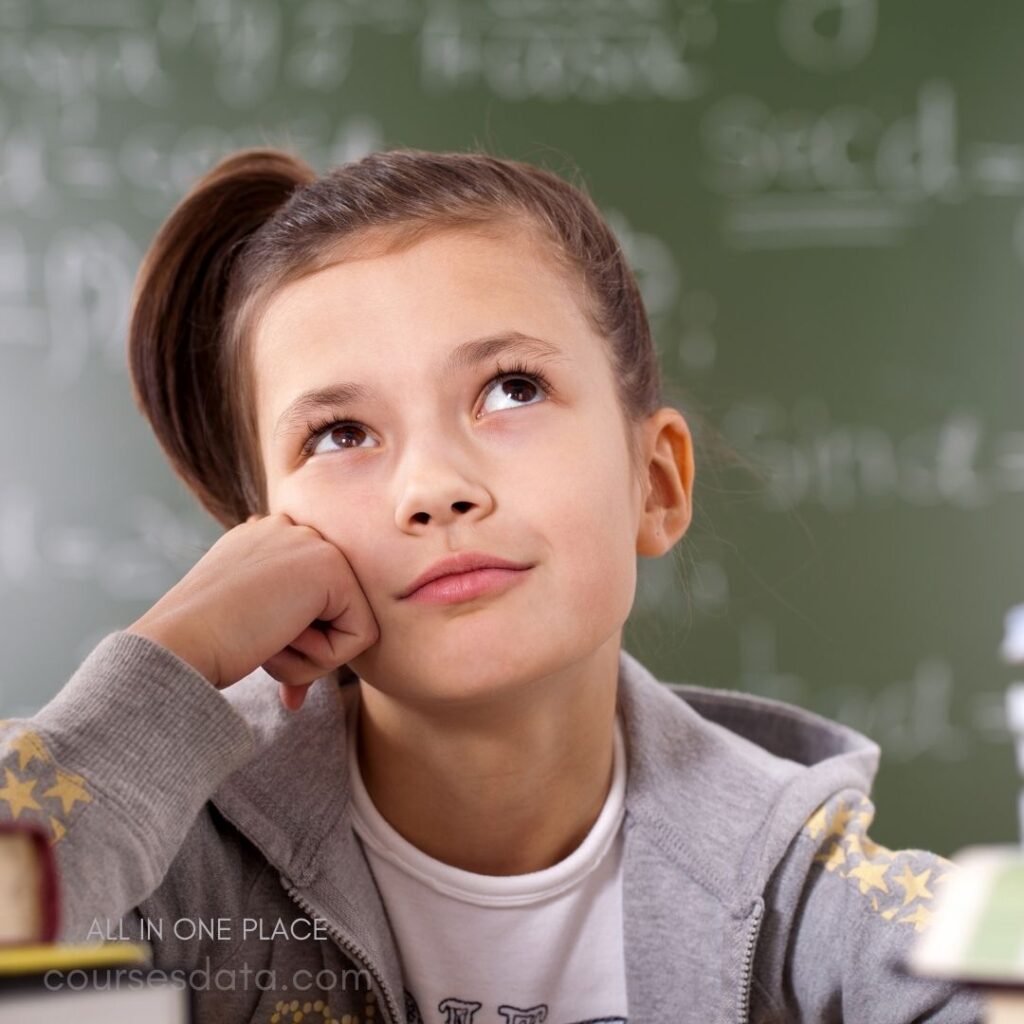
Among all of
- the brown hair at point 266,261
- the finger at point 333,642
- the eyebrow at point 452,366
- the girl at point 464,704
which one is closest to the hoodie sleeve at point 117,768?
the girl at point 464,704

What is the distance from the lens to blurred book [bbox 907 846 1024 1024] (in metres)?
0.36

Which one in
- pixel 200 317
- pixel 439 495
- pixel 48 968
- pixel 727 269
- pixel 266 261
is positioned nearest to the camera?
pixel 48 968

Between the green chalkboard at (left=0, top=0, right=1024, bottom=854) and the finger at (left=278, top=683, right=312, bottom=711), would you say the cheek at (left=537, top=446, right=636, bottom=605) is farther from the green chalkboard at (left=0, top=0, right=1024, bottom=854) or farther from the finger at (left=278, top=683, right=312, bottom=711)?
the green chalkboard at (left=0, top=0, right=1024, bottom=854)

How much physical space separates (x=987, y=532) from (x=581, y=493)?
1.82m

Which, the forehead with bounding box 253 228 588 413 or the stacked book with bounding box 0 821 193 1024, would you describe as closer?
the stacked book with bounding box 0 821 193 1024

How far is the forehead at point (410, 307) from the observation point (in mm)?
988

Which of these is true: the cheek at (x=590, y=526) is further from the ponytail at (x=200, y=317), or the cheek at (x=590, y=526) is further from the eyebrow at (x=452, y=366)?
the ponytail at (x=200, y=317)

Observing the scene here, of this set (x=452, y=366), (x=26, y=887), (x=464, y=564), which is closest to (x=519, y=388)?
(x=452, y=366)

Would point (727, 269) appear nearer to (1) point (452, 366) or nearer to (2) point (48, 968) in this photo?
(1) point (452, 366)

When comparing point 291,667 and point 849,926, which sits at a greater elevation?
point 291,667

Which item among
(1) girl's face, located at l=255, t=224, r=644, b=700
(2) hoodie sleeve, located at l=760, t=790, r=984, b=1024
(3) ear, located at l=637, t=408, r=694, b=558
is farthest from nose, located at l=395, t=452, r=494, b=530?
(2) hoodie sleeve, located at l=760, t=790, r=984, b=1024

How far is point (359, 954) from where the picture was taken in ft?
3.23

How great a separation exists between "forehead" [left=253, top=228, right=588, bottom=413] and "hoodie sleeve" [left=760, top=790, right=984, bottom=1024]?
488 mm

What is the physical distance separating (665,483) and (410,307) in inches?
14.8
